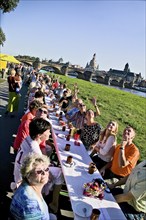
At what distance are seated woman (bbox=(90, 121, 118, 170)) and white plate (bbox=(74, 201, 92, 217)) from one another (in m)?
2.35

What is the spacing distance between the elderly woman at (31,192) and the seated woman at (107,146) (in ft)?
8.63

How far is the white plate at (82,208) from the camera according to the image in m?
2.53

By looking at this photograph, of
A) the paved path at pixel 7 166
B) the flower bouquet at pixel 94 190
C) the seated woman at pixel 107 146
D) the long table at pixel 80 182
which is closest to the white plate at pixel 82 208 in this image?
the long table at pixel 80 182

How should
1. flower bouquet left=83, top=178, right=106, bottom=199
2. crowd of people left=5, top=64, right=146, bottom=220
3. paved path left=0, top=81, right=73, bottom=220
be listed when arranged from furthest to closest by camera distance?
1. paved path left=0, top=81, right=73, bottom=220
2. flower bouquet left=83, top=178, right=106, bottom=199
3. crowd of people left=5, top=64, right=146, bottom=220

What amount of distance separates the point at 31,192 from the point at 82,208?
633 millimetres

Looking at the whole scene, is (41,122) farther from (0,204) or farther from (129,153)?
(129,153)

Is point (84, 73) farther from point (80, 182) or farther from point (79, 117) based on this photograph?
point (80, 182)

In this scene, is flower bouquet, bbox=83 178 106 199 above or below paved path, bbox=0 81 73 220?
above

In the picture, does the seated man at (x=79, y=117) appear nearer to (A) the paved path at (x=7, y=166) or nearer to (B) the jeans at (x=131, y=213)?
(A) the paved path at (x=7, y=166)

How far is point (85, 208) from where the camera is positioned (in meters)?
2.63

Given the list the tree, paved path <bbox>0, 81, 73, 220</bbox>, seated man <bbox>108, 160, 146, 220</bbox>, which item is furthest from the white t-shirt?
the tree

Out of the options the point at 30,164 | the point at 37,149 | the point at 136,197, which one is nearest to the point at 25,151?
the point at 37,149

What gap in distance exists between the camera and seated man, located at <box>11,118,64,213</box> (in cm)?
334

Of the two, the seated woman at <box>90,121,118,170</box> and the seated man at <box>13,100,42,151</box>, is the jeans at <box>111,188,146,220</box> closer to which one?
the seated woman at <box>90,121,118,170</box>
